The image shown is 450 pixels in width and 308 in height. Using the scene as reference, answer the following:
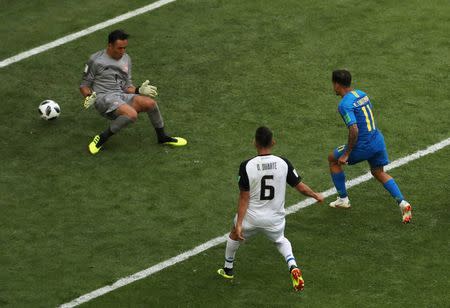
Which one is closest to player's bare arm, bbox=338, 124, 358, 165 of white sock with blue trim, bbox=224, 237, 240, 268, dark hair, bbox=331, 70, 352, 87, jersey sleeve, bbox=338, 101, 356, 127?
jersey sleeve, bbox=338, 101, 356, 127

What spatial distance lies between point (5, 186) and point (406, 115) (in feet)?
19.4

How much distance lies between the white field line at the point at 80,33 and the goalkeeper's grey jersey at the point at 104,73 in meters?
2.93

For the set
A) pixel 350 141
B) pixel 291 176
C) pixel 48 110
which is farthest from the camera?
pixel 48 110

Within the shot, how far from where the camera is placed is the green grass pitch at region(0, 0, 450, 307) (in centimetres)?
1329

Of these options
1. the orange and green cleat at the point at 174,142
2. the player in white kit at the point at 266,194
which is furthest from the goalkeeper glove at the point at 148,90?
the player in white kit at the point at 266,194

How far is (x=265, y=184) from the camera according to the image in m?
12.5

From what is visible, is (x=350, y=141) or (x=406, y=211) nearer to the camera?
(x=350, y=141)

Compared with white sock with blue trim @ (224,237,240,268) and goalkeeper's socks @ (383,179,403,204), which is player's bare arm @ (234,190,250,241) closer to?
A: white sock with blue trim @ (224,237,240,268)

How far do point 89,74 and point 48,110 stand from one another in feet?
3.40

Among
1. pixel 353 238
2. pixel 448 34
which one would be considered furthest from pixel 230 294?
pixel 448 34

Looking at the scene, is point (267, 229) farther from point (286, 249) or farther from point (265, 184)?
point (265, 184)

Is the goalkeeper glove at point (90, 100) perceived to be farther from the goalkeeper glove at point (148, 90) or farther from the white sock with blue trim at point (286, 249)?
the white sock with blue trim at point (286, 249)

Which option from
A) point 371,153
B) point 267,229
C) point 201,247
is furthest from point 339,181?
point 267,229

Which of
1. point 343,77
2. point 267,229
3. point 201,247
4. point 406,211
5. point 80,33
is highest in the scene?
point 343,77
